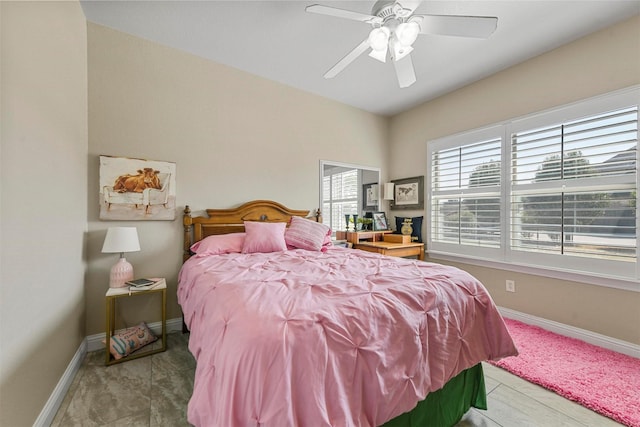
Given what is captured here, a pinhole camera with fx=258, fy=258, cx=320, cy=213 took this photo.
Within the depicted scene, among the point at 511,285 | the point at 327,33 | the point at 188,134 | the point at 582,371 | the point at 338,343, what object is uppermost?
the point at 327,33

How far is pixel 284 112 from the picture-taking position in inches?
128

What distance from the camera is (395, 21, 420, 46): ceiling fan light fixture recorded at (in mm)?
1618

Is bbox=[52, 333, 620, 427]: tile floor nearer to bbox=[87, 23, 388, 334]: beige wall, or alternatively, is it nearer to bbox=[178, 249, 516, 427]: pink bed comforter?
bbox=[178, 249, 516, 427]: pink bed comforter

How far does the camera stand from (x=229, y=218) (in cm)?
282

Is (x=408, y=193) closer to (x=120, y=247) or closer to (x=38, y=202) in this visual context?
(x=120, y=247)

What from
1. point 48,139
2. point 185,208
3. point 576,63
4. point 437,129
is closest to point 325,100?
point 437,129

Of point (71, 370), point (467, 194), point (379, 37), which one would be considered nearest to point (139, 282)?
point (71, 370)

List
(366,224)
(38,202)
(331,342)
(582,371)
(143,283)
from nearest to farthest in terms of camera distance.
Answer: (331,342)
(38,202)
(582,371)
(143,283)
(366,224)

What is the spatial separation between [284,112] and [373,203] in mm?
1912

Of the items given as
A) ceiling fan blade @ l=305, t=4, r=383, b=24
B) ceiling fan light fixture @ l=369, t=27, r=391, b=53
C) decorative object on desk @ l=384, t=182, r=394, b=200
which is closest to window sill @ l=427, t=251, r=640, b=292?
decorative object on desk @ l=384, t=182, r=394, b=200

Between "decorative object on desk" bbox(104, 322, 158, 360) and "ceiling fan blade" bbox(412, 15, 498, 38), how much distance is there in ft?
10.4

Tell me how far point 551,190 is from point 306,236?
8.16 feet

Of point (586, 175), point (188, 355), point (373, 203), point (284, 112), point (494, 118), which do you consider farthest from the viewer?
point (373, 203)

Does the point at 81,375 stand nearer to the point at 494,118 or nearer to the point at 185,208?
the point at 185,208
